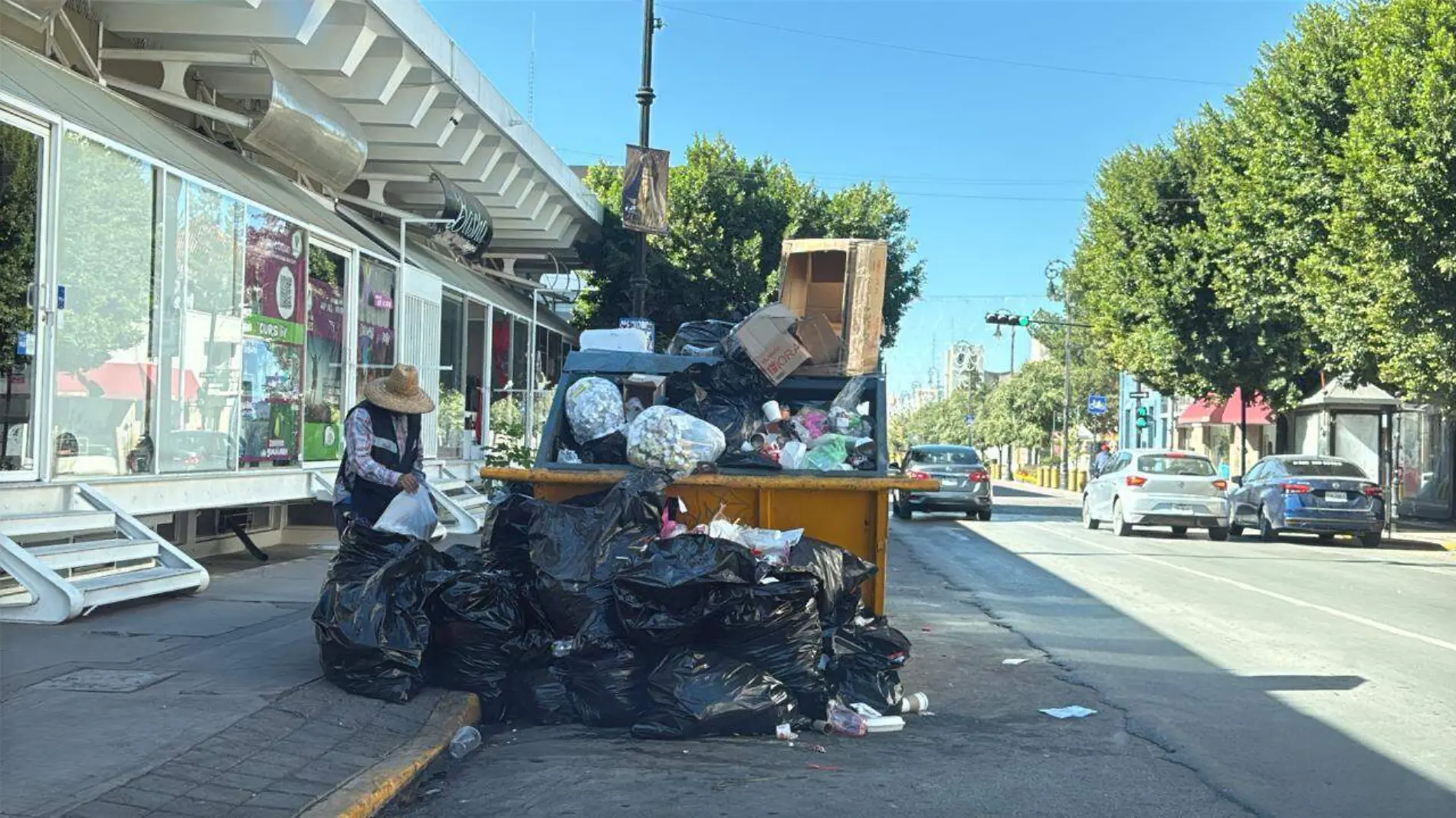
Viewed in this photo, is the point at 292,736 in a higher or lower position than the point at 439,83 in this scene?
lower

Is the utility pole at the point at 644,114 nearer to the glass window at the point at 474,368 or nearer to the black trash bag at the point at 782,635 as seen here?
the glass window at the point at 474,368

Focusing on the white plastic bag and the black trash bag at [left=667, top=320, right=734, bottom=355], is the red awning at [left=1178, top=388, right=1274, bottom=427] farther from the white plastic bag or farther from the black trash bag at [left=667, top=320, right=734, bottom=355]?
the white plastic bag

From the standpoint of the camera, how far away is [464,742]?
5543mm

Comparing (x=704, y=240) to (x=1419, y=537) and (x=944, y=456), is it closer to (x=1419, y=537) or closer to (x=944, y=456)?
(x=944, y=456)

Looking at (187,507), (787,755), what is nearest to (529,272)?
(187,507)

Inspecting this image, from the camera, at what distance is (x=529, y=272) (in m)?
25.9

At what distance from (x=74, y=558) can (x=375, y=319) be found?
710 cm

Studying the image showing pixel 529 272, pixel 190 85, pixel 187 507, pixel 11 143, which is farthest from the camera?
pixel 529 272

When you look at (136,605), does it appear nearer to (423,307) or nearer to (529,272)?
(423,307)

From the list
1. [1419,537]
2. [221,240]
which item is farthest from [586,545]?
[1419,537]

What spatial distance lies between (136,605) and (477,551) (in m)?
3.15

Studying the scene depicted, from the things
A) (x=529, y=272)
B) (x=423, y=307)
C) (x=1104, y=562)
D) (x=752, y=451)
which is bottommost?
(x=1104, y=562)

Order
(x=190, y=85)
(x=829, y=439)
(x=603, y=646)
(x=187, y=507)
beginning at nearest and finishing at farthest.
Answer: (x=603, y=646) < (x=829, y=439) < (x=187, y=507) < (x=190, y=85)

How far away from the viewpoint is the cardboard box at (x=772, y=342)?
753 cm
